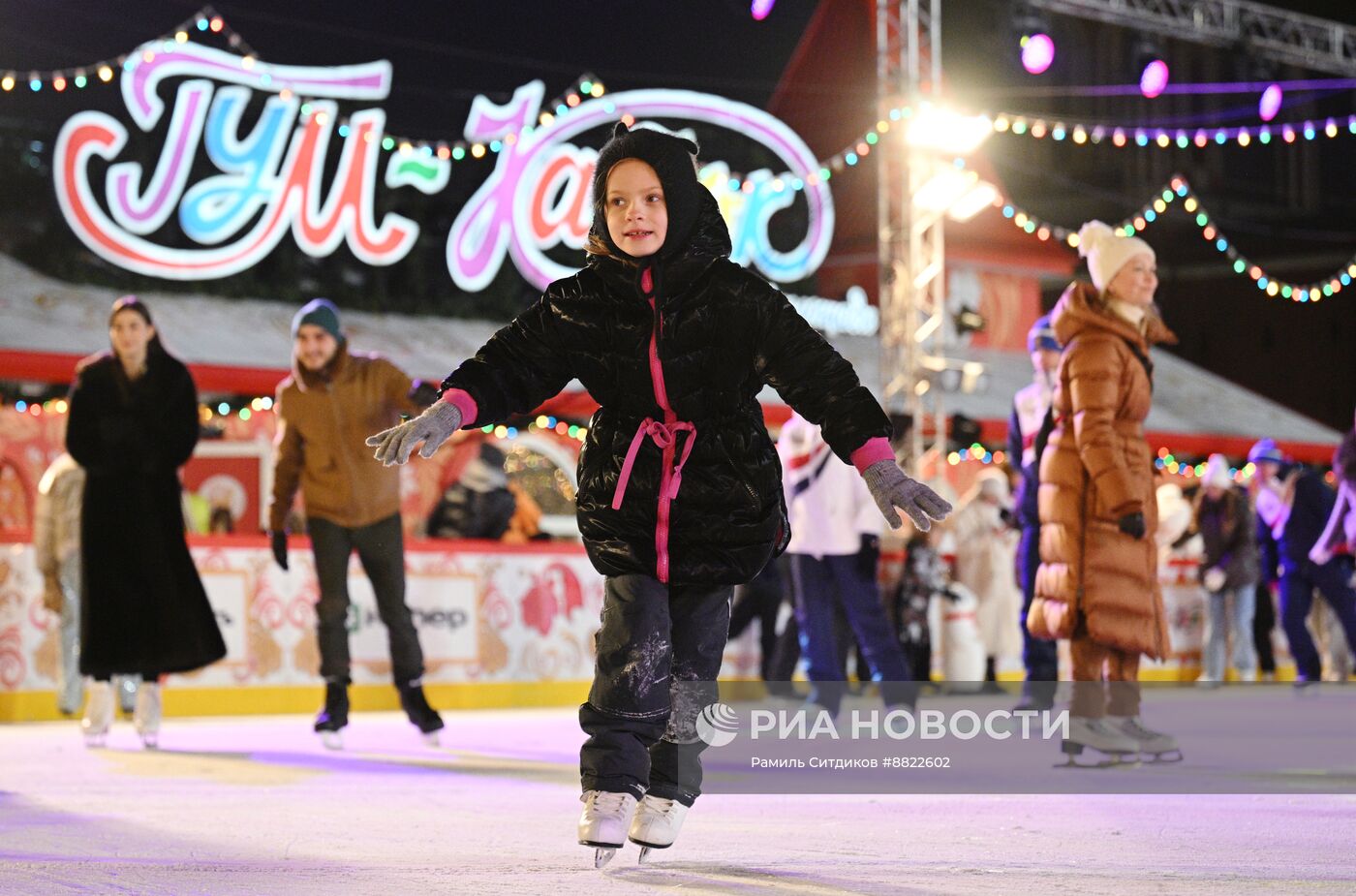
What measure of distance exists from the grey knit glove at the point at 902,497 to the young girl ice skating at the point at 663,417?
0.02 metres

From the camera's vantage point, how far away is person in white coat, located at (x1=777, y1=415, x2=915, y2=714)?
7.87 meters

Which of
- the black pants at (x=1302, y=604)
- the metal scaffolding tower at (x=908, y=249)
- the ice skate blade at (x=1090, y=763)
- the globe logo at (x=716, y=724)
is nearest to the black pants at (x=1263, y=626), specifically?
the black pants at (x=1302, y=604)

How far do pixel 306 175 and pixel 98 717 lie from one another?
28.0 feet

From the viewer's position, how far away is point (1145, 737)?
229 inches

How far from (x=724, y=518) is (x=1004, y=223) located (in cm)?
1957

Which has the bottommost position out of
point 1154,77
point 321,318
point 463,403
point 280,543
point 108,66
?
point 280,543

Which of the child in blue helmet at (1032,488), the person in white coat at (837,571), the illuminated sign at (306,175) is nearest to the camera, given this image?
the child in blue helmet at (1032,488)

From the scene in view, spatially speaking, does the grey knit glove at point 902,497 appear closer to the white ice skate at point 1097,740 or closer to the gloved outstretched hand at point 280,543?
the white ice skate at point 1097,740

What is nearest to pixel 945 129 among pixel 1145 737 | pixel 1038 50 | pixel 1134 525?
pixel 1038 50

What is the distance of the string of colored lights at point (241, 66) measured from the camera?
14.2 metres

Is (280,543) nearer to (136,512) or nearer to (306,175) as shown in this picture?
(136,512)

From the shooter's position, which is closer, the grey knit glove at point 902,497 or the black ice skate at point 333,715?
the grey knit glove at point 902,497

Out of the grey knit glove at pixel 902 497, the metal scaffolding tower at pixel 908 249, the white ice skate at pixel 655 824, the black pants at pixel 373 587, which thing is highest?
the metal scaffolding tower at pixel 908 249

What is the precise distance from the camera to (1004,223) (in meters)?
22.5
